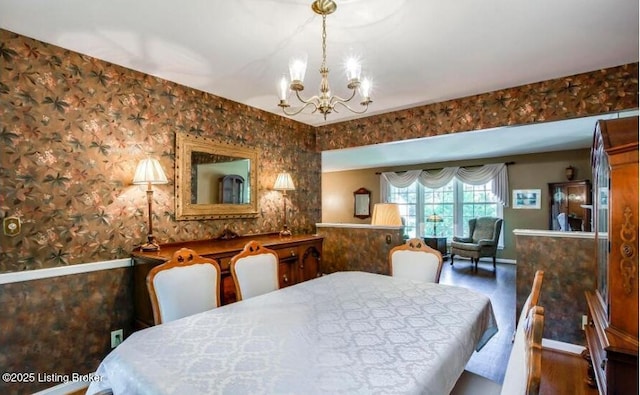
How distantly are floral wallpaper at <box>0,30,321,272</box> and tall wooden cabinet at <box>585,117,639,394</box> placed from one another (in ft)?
10.0

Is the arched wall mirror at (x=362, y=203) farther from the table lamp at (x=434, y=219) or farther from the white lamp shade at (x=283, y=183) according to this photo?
the white lamp shade at (x=283, y=183)

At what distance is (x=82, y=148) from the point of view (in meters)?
2.38

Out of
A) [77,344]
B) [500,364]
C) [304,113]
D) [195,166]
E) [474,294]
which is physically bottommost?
[500,364]

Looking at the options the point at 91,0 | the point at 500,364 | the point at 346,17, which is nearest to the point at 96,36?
the point at 91,0

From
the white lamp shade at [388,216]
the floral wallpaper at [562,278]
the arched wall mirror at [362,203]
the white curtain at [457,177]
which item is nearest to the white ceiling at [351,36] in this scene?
the floral wallpaper at [562,278]

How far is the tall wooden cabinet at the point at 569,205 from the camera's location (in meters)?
5.55

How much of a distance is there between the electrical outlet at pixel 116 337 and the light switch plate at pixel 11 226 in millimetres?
1000

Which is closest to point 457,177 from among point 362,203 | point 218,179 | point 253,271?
point 362,203

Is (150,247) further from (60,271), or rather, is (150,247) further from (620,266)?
(620,266)

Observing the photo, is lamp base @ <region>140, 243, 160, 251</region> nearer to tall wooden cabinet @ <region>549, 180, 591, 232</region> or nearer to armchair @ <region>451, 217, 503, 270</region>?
armchair @ <region>451, 217, 503, 270</region>

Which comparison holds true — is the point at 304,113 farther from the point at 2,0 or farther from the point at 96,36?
the point at 2,0

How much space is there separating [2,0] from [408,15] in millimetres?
2309

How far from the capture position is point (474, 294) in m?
1.93

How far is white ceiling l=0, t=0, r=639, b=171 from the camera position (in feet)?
6.07
